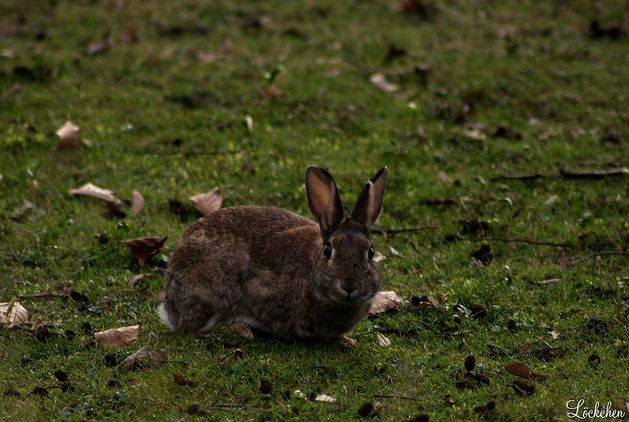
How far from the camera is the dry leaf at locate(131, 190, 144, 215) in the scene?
33.3 ft

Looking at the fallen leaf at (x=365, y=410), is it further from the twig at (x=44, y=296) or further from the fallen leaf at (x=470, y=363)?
the twig at (x=44, y=296)

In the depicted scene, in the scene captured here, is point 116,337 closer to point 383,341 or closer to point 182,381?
point 182,381

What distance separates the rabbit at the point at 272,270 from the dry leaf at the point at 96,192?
7.54 feet

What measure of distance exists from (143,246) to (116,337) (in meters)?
1.61

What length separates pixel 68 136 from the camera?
450 inches

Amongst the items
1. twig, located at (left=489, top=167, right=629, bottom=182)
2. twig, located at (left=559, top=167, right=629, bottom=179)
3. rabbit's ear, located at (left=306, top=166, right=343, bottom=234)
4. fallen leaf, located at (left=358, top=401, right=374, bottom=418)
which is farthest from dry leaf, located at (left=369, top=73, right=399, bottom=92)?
fallen leaf, located at (left=358, top=401, right=374, bottom=418)

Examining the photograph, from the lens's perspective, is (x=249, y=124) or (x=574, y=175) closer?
(x=574, y=175)

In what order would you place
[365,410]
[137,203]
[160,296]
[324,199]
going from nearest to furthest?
[365,410]
[324,199]
[160,296]
[137,203]

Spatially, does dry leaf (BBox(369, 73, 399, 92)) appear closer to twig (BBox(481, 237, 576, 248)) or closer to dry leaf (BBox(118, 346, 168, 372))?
twig (BBox(481, 237, 576, 248))

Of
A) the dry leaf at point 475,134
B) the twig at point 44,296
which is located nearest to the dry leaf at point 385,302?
the twig at point 44,296

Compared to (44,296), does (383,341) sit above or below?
above

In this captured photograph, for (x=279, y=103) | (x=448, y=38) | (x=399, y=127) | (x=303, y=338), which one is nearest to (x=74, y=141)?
(x=279, y=103)

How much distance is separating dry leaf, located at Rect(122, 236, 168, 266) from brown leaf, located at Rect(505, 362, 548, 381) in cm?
353

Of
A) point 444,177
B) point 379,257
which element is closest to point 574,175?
point 444,177
